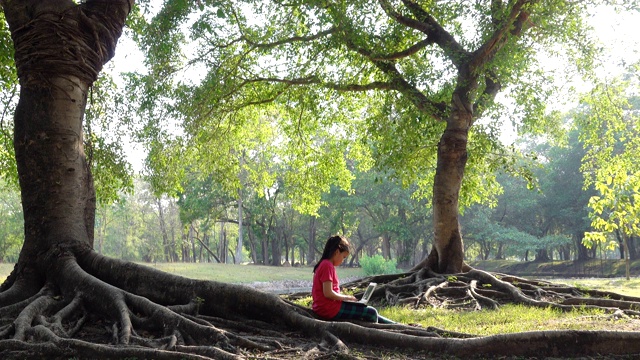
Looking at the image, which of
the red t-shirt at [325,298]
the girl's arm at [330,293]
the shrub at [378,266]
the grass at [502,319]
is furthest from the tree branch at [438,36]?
the shrub at [378,266]

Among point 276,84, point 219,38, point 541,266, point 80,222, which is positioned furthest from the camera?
point 541,266

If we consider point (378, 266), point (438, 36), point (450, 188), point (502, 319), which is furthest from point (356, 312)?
point (378, 266)

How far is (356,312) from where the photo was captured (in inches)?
261

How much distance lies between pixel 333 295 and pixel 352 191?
1636 centimetres

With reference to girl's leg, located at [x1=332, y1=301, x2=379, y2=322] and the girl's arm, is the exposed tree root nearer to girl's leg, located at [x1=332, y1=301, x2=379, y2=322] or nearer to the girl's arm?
girl's leg, located at [x1=332, y1=301, x2=379, y2=322]

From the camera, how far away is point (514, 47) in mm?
11094

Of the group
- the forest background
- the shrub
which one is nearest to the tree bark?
the forest background

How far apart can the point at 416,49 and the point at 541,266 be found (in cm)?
4100

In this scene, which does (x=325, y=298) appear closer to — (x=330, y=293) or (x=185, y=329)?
(x=330, y=293)

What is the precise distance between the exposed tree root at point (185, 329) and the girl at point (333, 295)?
9.8 inches

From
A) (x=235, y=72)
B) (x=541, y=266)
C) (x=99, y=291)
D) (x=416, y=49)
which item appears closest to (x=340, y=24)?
(x=416, y=49)

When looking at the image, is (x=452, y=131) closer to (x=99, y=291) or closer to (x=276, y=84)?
(x=276, y=84)

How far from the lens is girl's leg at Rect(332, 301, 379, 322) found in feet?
21.6

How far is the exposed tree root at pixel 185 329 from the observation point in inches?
205
